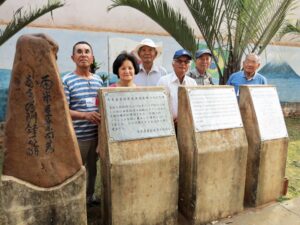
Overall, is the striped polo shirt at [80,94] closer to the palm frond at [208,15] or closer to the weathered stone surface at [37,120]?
the weathered stone surface at [37,120]

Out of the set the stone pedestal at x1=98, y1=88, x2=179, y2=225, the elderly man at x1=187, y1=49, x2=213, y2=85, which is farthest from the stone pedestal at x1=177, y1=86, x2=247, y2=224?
the elderly man at x1=187, y1=49, x2=213, y2=85

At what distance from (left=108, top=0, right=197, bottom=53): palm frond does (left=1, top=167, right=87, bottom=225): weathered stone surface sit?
2.47m

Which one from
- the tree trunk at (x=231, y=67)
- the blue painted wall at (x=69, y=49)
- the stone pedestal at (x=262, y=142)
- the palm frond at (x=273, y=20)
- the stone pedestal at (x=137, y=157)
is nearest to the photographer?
the stone pedestal at (x=137, y=157)

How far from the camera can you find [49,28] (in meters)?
5.41

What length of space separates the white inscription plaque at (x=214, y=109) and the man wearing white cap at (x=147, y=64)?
0.74m

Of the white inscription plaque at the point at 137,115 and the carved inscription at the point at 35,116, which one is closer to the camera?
the carved inscription at the point at 35,116

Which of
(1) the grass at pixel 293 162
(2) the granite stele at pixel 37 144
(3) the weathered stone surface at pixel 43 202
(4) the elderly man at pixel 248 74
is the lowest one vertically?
(1) the grass at pixel 293 162

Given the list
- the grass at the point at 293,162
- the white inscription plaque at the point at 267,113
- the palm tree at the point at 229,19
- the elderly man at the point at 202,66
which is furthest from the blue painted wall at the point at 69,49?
the white inscription plaque at the point at 267,113

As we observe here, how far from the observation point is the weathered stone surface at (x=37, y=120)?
2014 millimetres

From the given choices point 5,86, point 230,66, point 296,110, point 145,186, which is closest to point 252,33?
point 230,66

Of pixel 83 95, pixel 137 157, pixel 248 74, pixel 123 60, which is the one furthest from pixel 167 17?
pixel 137 157

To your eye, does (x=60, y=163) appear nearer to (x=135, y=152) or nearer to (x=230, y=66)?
(x=135, y=152)

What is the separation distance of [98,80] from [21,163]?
110 centimetres

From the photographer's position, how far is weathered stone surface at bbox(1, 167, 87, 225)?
201 centimetres
